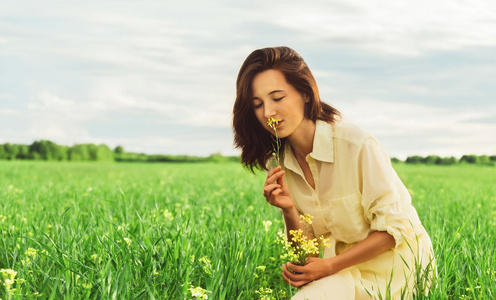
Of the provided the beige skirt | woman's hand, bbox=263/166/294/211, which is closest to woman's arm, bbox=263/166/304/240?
woman's hand, bbox=263/166/294/211

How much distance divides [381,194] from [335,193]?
13.9 inches

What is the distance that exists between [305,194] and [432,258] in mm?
927

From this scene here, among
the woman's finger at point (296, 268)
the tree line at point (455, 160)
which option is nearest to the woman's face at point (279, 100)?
the woman's finger at point (296, 268)

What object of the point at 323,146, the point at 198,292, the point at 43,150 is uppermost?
the point at 323,146

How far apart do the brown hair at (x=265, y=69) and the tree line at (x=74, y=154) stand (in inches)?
1609

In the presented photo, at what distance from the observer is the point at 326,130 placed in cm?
310

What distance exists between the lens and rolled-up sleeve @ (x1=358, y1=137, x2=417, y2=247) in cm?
283

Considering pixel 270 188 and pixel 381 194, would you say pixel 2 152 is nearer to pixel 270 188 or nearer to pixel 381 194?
pixel 270 188

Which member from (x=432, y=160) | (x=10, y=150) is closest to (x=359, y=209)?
(x=432, y=160)

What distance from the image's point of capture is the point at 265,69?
306 cm

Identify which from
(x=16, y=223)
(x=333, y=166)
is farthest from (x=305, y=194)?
(x=16, y=223)

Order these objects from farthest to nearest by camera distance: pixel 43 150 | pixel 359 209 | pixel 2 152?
pixel 43 150 < pixel 2 152 < pixel 359 209

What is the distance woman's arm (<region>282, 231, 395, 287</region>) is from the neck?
723 mm

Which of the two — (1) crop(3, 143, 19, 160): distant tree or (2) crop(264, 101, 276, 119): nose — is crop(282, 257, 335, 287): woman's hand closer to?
(2) crop(264, 101, 276, 119): nose
